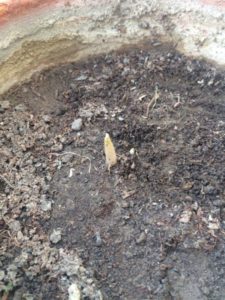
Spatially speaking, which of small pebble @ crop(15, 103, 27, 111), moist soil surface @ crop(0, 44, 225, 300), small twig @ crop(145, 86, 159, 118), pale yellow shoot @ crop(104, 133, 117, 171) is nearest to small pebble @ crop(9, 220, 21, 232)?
moist soil surface @ crop(0, 44, 225, 300)

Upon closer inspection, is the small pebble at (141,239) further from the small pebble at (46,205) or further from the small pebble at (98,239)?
the small pebble at (46,205)

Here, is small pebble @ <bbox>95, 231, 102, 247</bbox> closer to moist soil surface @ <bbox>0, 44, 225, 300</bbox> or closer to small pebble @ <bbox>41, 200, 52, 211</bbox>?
moist soil surface @ <bbox>0, 44, 225, 300</bbox>

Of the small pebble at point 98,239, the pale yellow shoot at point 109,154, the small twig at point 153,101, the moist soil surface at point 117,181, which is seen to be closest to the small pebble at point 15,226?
the moist soil surface at point 117,181

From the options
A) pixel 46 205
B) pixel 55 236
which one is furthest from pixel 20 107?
pixel 55 236

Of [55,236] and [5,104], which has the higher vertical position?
[5,104]

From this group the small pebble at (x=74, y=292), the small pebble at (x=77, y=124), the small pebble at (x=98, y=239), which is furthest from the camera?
the small pebble at (x=77, y=124)

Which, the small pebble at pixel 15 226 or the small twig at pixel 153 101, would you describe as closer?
the small pebble at pixel 15 226

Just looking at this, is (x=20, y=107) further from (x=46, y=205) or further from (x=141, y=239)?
(x=141, y=239)

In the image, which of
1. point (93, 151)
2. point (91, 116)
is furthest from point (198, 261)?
point (91, 116)
